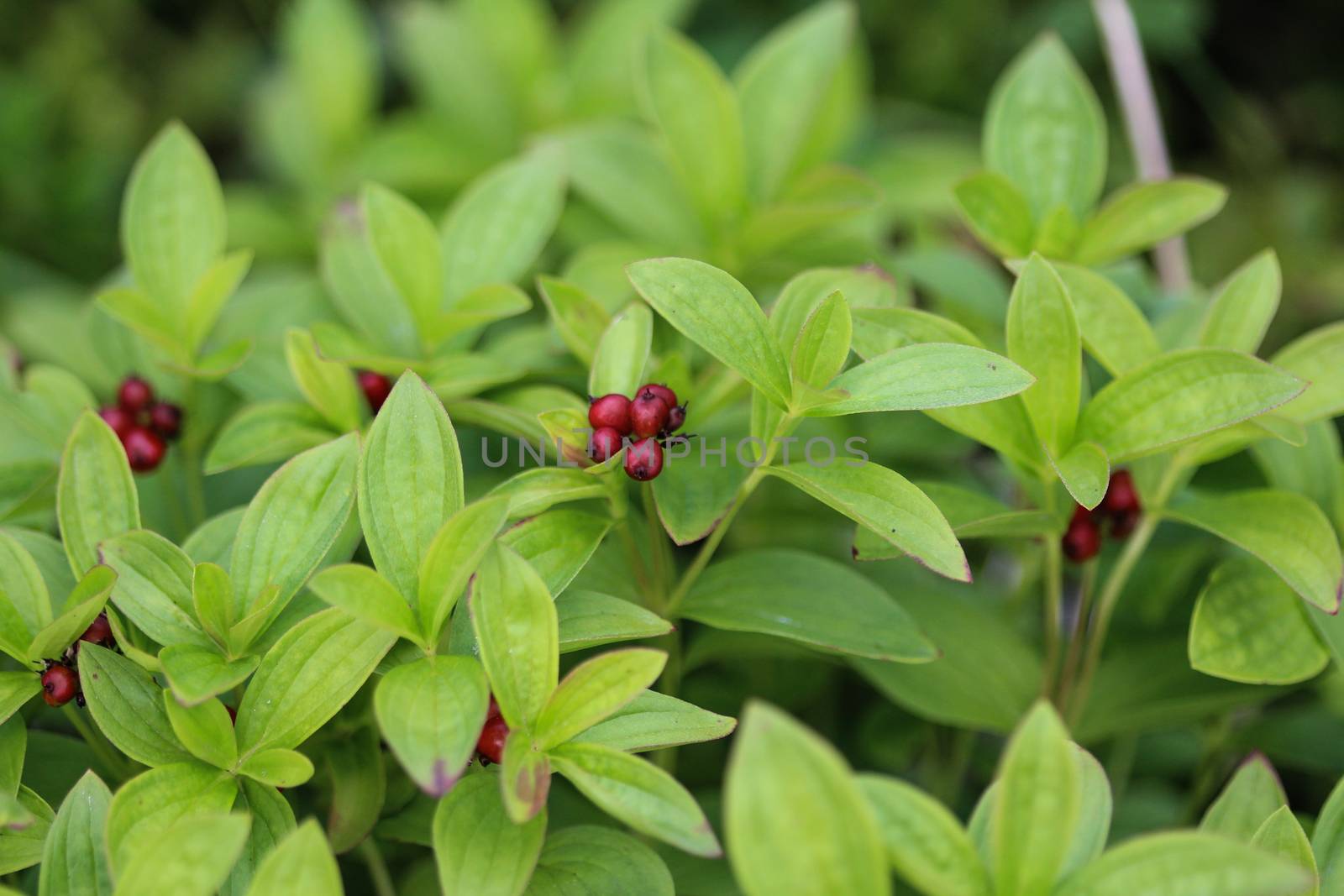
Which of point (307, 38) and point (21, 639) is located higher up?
point (307, 38)

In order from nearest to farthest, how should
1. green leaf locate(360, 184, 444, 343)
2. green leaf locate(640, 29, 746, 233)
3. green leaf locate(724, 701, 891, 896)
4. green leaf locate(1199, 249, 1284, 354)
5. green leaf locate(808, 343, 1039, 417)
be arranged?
1. green leaf locate(724, 701, 891, 896)
2. green leaf locate(808, 343, 1039, 417)
3. green leaf locate(1199, 249, 1284, 354)
4. green leaf locate(360, 184, 444, 343)
5. green leaf locate(640, 29, 746, 233)

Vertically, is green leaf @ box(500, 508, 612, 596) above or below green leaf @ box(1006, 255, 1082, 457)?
below

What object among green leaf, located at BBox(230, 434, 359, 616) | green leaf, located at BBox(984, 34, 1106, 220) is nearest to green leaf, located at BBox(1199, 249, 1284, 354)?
green leaf, located at BBox(984, 34, 1106, 220)

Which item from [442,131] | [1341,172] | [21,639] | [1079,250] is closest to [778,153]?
[1079,250]

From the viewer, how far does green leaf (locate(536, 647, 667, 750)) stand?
2.57 ft

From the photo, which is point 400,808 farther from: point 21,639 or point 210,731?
point 21,639

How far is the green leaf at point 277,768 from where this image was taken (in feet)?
2.64

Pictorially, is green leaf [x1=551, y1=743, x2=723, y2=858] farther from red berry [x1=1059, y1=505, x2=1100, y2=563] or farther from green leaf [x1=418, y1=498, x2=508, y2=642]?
red berry [x1=1059, y1=505, x2=1100, y2=563]

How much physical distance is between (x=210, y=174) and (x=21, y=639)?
1.91 ft

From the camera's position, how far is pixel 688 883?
3.37ft

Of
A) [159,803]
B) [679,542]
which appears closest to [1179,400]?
[679,542]

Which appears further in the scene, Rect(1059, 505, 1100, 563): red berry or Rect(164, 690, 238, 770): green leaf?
Rect(1059, 505, 1100, 563): red berry

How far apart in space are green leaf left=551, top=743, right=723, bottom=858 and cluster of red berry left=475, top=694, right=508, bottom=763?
0.07 m

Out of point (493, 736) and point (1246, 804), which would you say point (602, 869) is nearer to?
point (493, 736)
